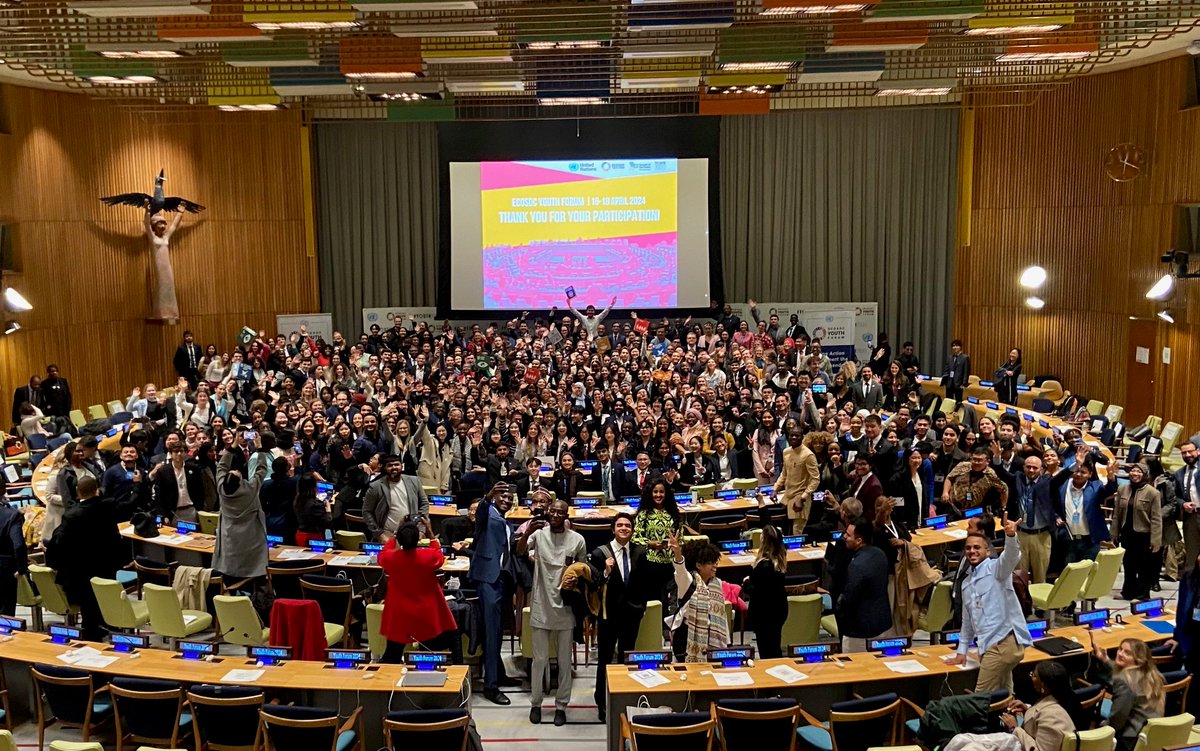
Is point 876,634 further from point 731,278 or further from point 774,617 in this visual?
point 731,278

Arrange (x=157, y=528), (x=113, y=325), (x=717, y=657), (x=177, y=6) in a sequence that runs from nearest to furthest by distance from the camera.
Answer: (x=717, y=657)
(x=177, y=6)
(x=157, y=528)
(x=113, y=325)

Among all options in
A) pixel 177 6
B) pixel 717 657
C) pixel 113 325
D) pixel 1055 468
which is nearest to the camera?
pixel 717 657

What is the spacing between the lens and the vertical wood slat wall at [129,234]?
66.0 feet

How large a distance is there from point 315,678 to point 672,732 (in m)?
2.57

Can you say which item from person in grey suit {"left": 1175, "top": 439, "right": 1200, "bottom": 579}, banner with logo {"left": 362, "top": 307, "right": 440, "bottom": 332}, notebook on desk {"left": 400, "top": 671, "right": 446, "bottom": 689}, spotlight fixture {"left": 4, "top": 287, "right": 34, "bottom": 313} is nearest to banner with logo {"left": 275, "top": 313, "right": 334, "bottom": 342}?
banner with logo {"left": 362, "top": 307, "right": 440, "bottom": 332}

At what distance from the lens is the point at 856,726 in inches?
275

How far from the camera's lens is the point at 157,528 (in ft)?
37.4

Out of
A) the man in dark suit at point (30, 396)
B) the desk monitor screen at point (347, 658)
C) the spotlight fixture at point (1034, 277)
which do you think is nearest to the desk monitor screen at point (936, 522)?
the desk monitor screen at point (347, 658)

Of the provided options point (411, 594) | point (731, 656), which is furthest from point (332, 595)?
point (731, 656)

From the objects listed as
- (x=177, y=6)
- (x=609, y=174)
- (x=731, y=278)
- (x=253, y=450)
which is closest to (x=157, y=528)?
(x=253, y=450)

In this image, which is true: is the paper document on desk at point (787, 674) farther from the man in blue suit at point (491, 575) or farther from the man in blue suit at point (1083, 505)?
the man in blue suit at point (1083, 505)

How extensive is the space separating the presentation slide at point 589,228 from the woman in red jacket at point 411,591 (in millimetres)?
16873

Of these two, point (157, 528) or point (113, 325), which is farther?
point (113, 325)

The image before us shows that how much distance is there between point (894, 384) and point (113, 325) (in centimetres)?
1589
